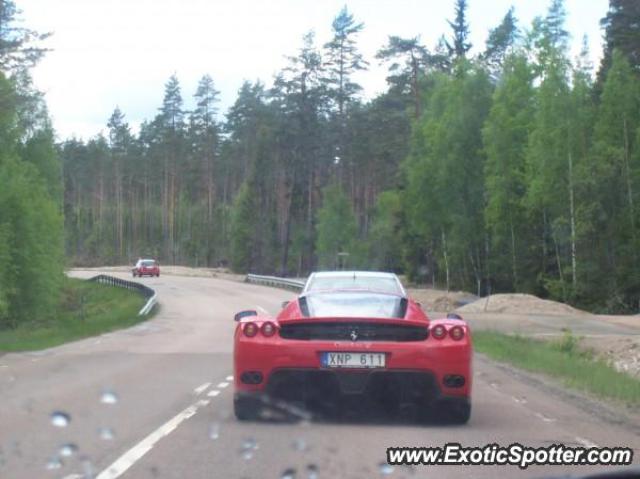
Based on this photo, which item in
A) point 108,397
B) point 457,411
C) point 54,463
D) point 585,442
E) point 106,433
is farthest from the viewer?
point 108,397

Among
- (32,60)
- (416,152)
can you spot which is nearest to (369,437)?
(32,60)

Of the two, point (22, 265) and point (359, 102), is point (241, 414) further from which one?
point (359, 102)

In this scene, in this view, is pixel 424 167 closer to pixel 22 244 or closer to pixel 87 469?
pixel 22 244

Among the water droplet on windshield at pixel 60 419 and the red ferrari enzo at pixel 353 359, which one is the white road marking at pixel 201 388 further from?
the red ferrari enzo at pixel 353 359

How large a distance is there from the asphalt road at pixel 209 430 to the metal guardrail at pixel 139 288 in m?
21.3

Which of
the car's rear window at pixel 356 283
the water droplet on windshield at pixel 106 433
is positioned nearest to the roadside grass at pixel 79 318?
the car's rear window at pixel 356 283

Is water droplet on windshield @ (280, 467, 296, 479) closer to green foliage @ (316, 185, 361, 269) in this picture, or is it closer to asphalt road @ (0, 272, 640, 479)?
asphalt road @ (0, 272, 640, 479)

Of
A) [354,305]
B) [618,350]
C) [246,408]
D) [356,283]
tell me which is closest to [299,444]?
[246,408]

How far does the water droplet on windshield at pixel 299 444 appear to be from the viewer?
338 inches

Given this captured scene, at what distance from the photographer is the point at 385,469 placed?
25.3 ft

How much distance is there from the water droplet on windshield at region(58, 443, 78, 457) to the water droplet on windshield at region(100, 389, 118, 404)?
10.7 feet

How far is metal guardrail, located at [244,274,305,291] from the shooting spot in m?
55.2

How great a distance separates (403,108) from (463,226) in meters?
19.9
